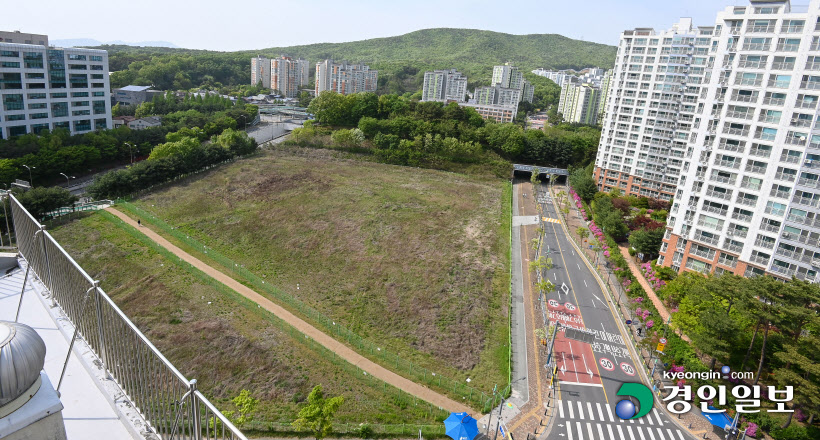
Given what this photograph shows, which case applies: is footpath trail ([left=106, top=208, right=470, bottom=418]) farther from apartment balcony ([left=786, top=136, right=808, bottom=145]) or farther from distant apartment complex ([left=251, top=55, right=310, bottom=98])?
distant apartment complex ([left=251, top=55, right=310, bottom=98])

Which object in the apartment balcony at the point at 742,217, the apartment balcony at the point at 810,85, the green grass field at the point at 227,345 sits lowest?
the green grass field at the point at 227,345

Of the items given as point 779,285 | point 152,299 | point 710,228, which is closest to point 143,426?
point 152,299

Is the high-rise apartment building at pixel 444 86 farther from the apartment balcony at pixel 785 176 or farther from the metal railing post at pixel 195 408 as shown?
the metal railing post at pixel 195 408

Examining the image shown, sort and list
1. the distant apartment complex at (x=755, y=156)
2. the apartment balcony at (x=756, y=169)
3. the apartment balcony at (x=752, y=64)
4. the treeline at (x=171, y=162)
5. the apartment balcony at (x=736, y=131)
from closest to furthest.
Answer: the distant apartment complex at (x=755, y=156)
the apartment balcony at (x=756, y=169)
the apartment balcony at (x=752, y=64)
the apartment balcony at (x=736, y=131)
the treeline at (x=171, y=162)

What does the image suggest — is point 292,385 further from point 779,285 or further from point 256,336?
point 779,285
